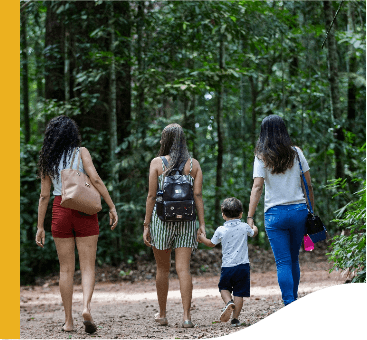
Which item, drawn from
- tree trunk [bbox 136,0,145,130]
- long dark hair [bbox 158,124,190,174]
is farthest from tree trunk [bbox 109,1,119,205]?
long dark hair [bbox 158,124,190,174]

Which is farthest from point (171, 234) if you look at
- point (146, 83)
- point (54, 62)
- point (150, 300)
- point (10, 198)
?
point (54, 62)

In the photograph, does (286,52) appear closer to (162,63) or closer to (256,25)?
(256,25)

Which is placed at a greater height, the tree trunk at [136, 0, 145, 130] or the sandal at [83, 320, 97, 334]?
the tree trunk at [136, 0, 145, 130]

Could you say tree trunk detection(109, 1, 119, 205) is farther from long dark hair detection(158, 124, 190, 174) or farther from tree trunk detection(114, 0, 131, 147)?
long dark hair detection(158, 124, 190, 174)

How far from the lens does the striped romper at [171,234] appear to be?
4598mm

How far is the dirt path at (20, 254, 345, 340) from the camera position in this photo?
178 inches

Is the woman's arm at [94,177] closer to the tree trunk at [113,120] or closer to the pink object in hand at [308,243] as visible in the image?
the pink object in hand at [308,243]

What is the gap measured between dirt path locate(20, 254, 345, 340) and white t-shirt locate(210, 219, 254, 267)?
0.62m

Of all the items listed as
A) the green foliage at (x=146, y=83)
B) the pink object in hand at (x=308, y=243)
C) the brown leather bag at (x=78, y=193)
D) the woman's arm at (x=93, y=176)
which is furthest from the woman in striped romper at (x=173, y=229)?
the green foliage at (x=146, y=83)

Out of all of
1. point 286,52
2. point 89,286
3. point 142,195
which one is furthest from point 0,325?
point 286,52

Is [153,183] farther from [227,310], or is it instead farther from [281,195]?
[227,310]

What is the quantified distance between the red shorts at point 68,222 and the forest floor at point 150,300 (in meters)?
0.99

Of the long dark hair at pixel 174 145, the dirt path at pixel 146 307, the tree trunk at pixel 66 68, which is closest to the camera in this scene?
the dirt path at pixel 146 307

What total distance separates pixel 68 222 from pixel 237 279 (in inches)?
68.9
